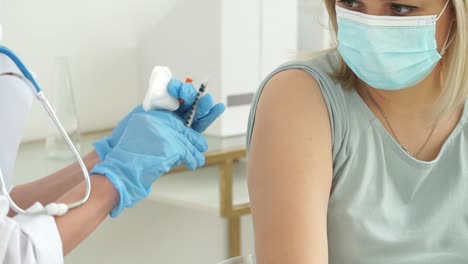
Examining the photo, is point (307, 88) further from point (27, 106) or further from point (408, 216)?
point (27, 106)

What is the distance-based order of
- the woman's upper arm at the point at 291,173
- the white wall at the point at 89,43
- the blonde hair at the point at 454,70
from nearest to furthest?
the woman's upper arm at the point at 291,173 < the blonde hair at the point at 454,70 < the white wall at the point at 89,43

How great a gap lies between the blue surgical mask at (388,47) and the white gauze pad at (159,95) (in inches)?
13.9

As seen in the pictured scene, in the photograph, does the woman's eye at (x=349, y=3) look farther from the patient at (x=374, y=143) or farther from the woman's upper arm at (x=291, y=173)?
the woman's upper arm at (x=291, y=173)

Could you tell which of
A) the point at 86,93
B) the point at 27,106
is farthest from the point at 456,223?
the point at 86,93

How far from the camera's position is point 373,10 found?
1.37 meters

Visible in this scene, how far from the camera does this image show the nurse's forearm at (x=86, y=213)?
1188 millimetres

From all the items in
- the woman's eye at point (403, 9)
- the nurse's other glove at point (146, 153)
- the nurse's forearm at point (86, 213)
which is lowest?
the nurse's forearm at point (86, 213)

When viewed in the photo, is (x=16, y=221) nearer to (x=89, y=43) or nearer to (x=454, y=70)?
(x=454, y=70)

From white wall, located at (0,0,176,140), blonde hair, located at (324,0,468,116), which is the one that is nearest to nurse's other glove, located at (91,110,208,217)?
blonde hair, located at (324,0,468,116)

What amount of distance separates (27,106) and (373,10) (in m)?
0.67

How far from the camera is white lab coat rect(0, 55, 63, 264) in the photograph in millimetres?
1095

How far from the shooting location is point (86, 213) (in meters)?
1.21

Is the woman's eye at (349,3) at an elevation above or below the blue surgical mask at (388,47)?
above

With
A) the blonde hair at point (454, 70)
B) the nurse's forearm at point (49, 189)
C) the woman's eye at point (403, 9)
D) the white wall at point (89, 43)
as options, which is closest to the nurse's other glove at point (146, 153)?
the nurse's forearm at point (49, 189)
